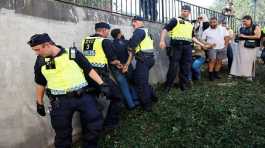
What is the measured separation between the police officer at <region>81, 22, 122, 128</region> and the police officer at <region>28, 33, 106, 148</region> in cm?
111

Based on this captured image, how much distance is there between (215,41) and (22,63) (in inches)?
243

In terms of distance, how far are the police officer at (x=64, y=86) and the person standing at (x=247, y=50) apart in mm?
5964

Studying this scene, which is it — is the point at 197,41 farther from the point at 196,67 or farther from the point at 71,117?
the point at 71,117

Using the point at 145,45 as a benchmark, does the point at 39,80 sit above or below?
below

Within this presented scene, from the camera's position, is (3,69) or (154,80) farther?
(154,80)

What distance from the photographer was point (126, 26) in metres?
9.20

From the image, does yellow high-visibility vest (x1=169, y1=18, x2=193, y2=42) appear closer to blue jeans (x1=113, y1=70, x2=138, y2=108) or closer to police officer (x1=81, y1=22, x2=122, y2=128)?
blue jeans (x1=113, y1=70, x2=138, y2=108)

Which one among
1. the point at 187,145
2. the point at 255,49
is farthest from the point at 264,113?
the point at 255,49

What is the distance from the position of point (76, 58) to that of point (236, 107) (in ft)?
12.4

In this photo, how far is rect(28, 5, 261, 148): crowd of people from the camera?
5.30 metres

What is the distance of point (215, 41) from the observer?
10.7 meters

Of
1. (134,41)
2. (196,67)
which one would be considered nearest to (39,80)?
(134,41)

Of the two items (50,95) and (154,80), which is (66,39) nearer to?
(50,95)

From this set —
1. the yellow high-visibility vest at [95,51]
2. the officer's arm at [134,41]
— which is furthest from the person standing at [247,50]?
the yellow high-visibility vest at [95,51]
